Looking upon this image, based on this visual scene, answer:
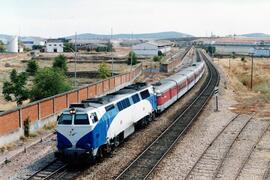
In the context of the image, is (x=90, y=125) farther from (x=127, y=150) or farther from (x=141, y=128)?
(x=141, y=128)

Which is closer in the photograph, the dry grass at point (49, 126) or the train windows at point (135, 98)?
the train windows at point (135, 98)

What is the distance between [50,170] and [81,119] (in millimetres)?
3326

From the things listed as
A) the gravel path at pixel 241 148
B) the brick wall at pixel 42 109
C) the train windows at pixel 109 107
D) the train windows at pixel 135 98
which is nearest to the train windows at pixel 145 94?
the train windows at pixel 135 98

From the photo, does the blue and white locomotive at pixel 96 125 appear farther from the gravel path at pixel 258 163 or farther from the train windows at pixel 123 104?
Result: the gravel path at pixel 258 163

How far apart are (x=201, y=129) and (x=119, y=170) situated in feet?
40.9

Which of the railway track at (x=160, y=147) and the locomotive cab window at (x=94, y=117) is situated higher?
the locomotive cab window at (x=94, y=117)

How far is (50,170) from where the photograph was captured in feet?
75.9

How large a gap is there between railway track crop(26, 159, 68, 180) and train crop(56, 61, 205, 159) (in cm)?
85

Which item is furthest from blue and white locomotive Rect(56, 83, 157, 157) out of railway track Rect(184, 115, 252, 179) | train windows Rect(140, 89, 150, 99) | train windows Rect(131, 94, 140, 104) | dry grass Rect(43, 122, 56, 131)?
dry grass Rect(43, 122, 56, 131)

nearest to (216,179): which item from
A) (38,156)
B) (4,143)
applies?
(38,156)

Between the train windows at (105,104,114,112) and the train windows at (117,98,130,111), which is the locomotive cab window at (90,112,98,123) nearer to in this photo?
the train windows at (105,104,114,112)

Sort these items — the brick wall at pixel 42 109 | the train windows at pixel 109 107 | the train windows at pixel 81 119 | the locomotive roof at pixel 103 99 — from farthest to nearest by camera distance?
1. the brick wall at pixel 42 109
2. the train windows at pixel 109 107
3. the locomotive roof at pixel 103 99
4. the train windows at pixel 81 119

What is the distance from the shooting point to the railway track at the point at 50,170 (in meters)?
22.0

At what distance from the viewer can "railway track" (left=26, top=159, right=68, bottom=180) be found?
72.3ft
